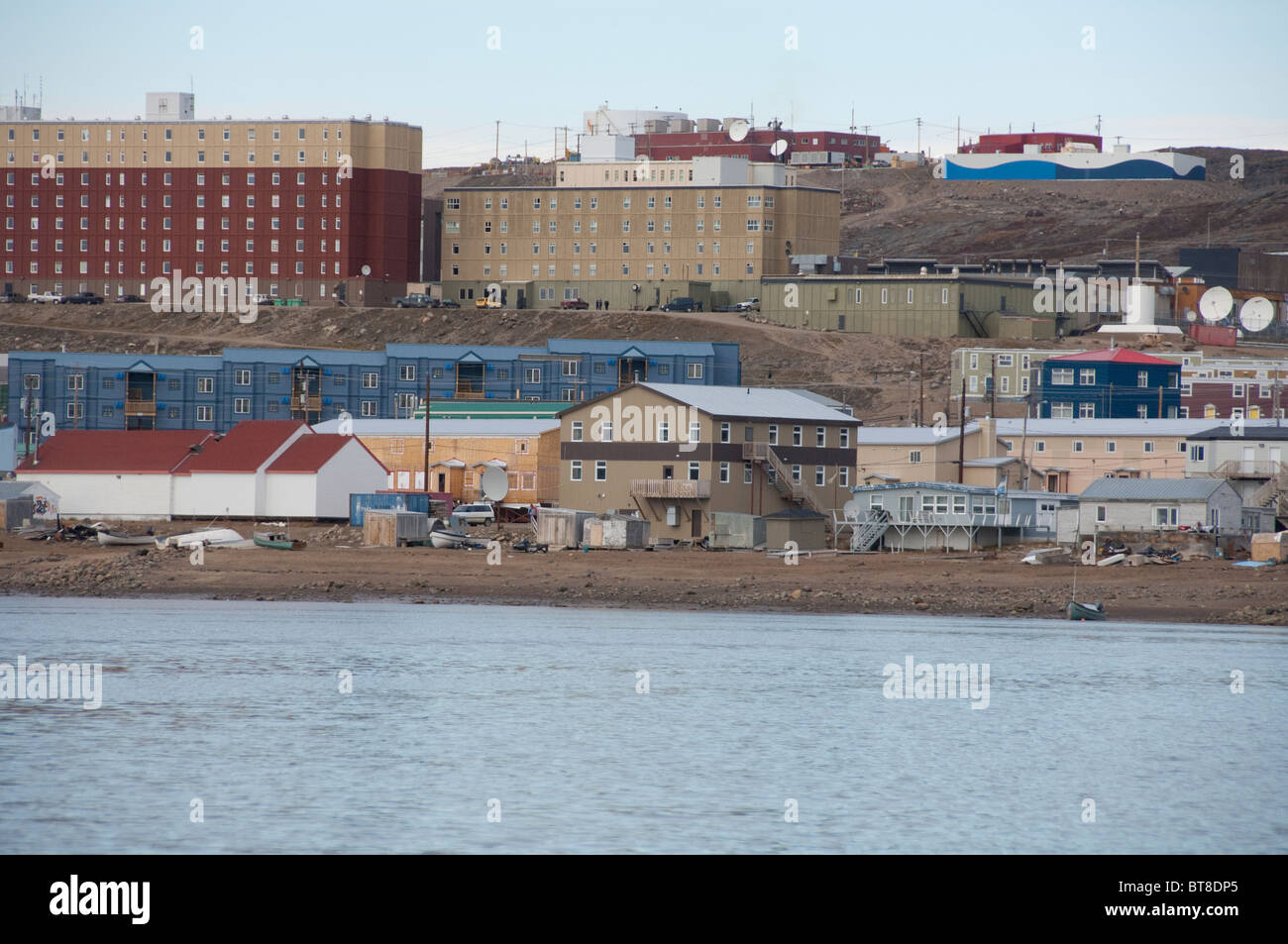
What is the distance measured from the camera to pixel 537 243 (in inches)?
5837

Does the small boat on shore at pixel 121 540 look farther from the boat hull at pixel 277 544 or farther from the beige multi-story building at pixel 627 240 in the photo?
the beige multi-story building at pixel 627 240

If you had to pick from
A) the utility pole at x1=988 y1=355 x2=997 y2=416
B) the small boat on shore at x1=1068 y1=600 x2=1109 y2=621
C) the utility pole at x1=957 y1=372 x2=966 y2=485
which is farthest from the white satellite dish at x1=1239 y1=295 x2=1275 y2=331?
the small boat on shore at x1=1068 y1=600 x2=1109 y2=621

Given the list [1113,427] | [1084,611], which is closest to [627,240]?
[1113,427]

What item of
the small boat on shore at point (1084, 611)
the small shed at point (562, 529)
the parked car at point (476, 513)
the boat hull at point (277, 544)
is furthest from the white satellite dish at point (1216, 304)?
the boat hull at point (277, 544)

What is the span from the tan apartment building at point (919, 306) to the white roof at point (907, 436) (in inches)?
1570

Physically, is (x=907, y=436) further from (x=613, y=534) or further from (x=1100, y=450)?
(x=613, y=534)

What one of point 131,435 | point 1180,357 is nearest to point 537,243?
point 1180,357

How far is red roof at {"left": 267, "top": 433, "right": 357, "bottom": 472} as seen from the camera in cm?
7519

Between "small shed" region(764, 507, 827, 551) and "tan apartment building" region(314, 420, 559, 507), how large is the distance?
14351 millimetres

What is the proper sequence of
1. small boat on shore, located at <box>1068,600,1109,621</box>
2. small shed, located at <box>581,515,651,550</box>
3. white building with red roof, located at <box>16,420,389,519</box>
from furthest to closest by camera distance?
1. white building with red roof, located at <box>16,420,389,519</box>
2. small shed, located at <box>581,515,651,550</box>
3. small boat on shore, located at <box>1068,600,1109,621</box>

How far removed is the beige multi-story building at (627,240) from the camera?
144250 mm

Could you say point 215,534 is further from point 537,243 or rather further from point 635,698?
point 537,243

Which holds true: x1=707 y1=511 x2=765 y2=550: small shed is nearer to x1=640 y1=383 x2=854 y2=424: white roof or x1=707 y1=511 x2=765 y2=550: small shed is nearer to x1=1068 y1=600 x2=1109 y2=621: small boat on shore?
x1=640 y1=383 x2=854 y2=424: white roof

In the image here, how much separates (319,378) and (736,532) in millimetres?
45127
